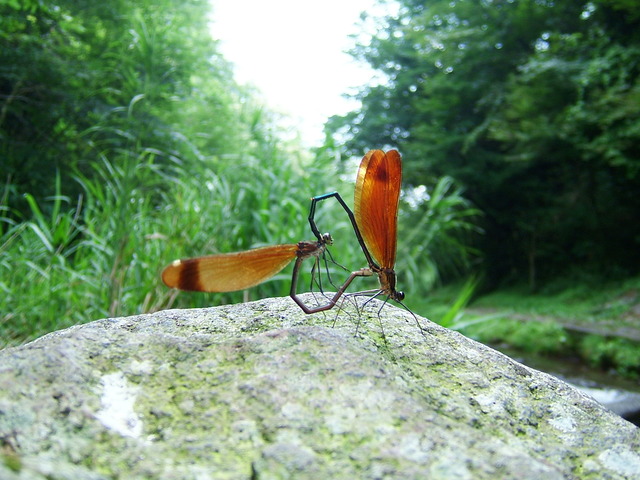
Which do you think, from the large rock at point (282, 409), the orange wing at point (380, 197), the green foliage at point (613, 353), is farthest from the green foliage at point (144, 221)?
the green foliage at point (613, 353)

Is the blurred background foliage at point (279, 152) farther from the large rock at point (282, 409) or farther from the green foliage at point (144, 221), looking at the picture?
the large rock at point (282, 409)

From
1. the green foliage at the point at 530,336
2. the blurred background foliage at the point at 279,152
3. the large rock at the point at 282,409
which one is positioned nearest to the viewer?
the large rock at the point at 282,409

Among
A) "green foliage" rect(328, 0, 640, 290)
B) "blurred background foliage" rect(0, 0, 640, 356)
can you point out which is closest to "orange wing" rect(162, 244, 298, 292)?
"blurred background foliage" rect(0, 0, 640, 356)

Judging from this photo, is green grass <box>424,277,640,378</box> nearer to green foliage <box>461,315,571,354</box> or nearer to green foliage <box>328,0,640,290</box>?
green foliage <box>461,315,571,354</box>

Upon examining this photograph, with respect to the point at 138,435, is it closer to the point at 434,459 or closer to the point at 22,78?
the point at 434,459

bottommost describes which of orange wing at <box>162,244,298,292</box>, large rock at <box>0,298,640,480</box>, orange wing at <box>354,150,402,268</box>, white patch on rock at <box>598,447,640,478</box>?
white patch on rock at <box>598,447,640,478</box>

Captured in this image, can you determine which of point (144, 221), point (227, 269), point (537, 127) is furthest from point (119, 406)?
point (537, 127)
